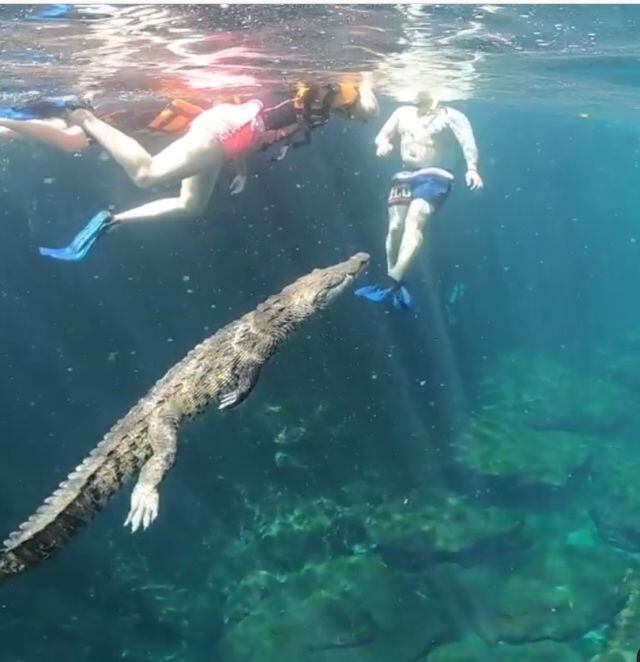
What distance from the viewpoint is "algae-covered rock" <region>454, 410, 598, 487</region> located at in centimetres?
1590

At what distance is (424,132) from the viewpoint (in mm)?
13578

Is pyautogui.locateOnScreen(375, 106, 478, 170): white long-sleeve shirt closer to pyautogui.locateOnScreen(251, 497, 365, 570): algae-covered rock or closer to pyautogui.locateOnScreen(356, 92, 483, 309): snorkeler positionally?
pyautogui.locateOnScreen(356, 92, 483, 309): snorkeler

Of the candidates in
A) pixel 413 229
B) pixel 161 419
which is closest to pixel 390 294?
pixel 413 229

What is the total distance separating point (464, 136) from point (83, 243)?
7.93 m

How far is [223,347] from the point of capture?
7398 mm

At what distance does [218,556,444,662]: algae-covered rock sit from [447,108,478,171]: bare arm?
8.36m

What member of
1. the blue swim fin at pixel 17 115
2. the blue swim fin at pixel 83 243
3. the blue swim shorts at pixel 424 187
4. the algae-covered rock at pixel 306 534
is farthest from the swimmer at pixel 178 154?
the algae-covered rock at pixel 306 534

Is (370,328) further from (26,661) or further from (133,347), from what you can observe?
(26,661)

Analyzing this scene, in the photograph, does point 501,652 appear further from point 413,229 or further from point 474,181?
point 474,181

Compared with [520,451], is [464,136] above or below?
above

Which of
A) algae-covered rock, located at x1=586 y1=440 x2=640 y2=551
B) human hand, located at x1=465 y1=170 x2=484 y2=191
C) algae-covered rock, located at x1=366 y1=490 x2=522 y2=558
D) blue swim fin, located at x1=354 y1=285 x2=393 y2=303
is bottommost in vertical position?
algae-covered rock, located at x1=586 y1=440 x2=640 y2=551

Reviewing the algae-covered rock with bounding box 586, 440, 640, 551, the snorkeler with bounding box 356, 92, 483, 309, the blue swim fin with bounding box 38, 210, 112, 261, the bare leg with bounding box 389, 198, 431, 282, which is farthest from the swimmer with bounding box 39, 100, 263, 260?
the algae-covered rock with bounding box 586, 440, 640, 551

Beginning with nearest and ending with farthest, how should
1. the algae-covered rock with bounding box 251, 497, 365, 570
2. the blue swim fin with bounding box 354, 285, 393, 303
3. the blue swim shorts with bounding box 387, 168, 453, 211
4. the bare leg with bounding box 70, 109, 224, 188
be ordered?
1. the bare leg with bounding box 70, 109, 224, 188
2. the blue swim fin with bounding box 354, 285, 393, 303
3. the blue swim shorts with bounding box 387, 168, 453, 211
4. the algae-covered rock with bounding box 251, 497, 365, 570

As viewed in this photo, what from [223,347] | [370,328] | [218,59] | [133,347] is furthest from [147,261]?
[223,347]
